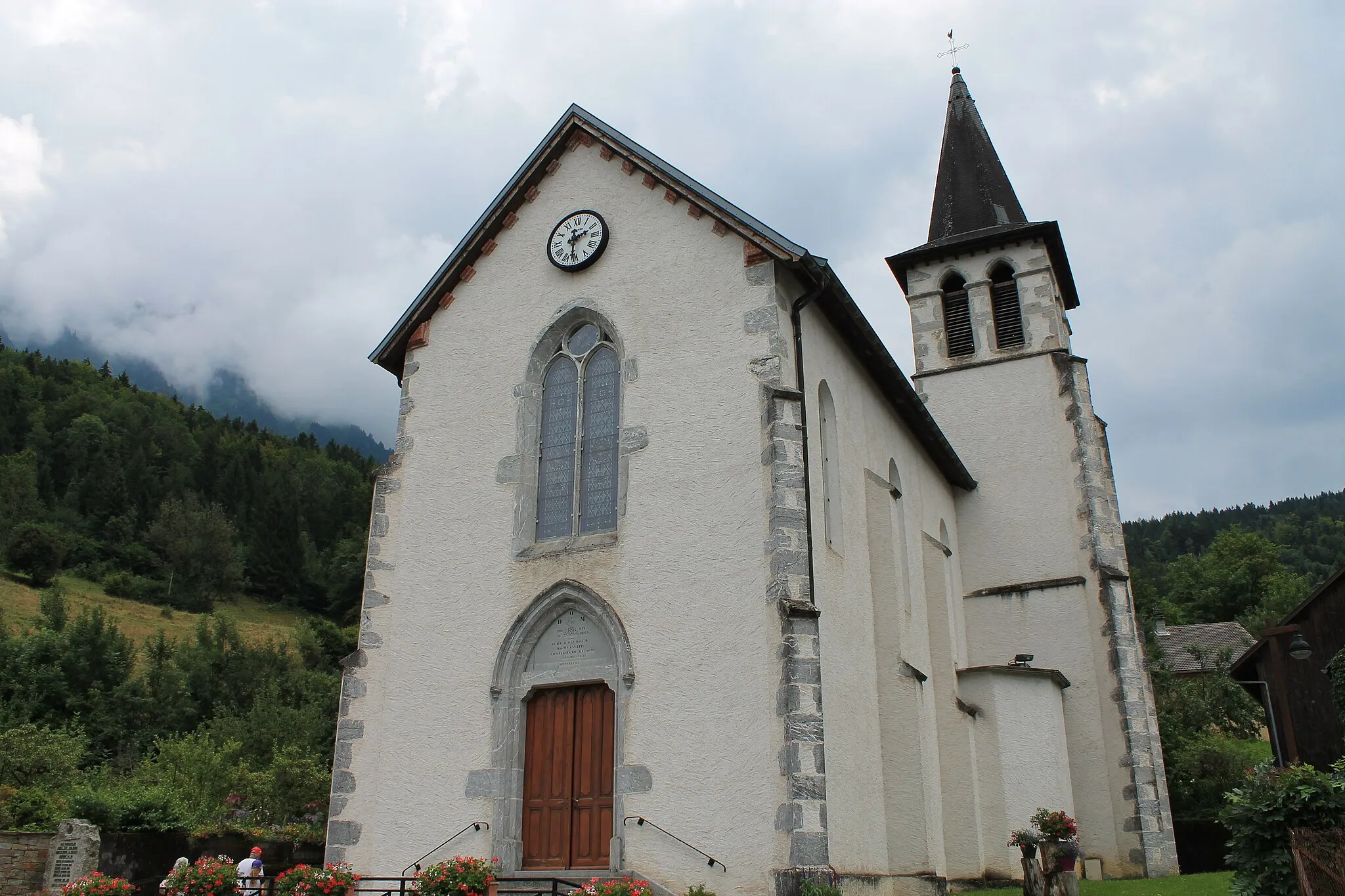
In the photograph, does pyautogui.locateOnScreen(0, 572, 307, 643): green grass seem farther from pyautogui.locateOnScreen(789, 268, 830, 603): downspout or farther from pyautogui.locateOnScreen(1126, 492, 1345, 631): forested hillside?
pyautogui.locateOnScreen(1126, 492, 1345, 631): forested hillside

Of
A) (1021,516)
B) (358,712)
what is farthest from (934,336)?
(358,712)

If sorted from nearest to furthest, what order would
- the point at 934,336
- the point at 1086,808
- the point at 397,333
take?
the point at 397,333 → the point at 1086,808 → the point at 934,336

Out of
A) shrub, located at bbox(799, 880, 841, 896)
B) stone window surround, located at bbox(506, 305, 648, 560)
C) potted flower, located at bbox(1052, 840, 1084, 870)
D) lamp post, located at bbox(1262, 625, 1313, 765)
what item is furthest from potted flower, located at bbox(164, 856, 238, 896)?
lamp post, located at bbox(1262, 625, 1313, 765)

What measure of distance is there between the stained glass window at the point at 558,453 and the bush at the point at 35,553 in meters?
60.2

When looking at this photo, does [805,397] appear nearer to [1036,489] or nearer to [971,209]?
[1036,489]

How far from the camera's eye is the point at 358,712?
14.4 metres

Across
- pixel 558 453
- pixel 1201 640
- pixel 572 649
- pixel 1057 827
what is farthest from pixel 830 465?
pixel 1201 640

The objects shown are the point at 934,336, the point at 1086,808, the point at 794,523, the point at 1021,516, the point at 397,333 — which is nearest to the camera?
the point at 794,523

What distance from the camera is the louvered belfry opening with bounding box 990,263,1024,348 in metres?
24.5

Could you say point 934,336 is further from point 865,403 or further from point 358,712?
point 358,712

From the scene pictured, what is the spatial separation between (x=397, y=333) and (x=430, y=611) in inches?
188

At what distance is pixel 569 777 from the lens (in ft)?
42.9

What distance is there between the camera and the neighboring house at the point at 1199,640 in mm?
57406

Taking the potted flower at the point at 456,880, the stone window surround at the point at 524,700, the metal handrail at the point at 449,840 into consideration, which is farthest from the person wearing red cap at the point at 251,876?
the stone window surround at the point at 524,700
